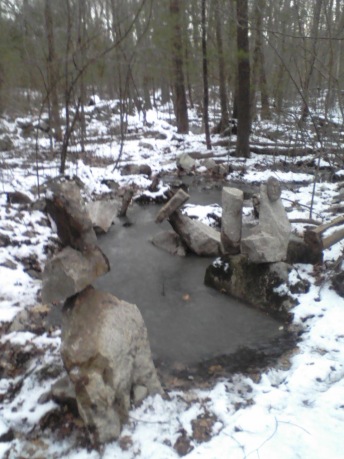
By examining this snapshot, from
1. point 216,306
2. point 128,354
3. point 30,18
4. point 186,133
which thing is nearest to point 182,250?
point 216,306

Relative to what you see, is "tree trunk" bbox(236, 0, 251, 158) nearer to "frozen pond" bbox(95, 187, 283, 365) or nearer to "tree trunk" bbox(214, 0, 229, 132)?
"tree trunk" bbox(214, 0, 229, 132)

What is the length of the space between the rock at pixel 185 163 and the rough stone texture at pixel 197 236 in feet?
17.4

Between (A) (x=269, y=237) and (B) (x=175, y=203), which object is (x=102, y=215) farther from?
(A) (x=269, y=237)

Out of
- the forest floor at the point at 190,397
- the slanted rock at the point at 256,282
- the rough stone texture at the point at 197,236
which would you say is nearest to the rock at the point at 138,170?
the forest floor at the point at 190,397

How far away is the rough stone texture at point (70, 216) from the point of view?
143 inches

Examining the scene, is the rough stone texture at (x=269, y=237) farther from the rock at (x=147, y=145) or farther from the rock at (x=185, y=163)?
the rock at (x=147, y=145)

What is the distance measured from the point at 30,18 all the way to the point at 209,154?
6072mm

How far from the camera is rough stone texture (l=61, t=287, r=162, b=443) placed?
125 inches

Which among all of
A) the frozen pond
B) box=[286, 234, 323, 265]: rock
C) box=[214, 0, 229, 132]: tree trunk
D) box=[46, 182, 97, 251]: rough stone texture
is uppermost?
box=[214, 0, 229, 132]: tree trunk

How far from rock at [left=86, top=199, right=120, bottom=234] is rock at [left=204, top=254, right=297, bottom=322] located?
8.92 ft

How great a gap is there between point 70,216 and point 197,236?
334cm

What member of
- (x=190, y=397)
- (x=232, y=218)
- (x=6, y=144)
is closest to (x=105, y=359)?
(x=190, y=397)

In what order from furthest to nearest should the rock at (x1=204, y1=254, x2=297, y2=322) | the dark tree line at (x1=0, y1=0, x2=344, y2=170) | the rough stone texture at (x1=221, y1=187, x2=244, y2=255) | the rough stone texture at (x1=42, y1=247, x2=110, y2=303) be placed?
the dark tree line at (x1=0, y1=0, x2=344, y2=170) < the rough stone texture at (x1=221, y1=187, x2=244, y2=255) < the rock at (x1=204, y1=254, x2=297, y2=322) < the rough stone texture at (x1=42, y1=247, x2=110, y2=303)

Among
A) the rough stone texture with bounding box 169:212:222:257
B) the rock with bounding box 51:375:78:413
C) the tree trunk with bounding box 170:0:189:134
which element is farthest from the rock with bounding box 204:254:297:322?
the tree trunk with bounding box 170:0:189:134
